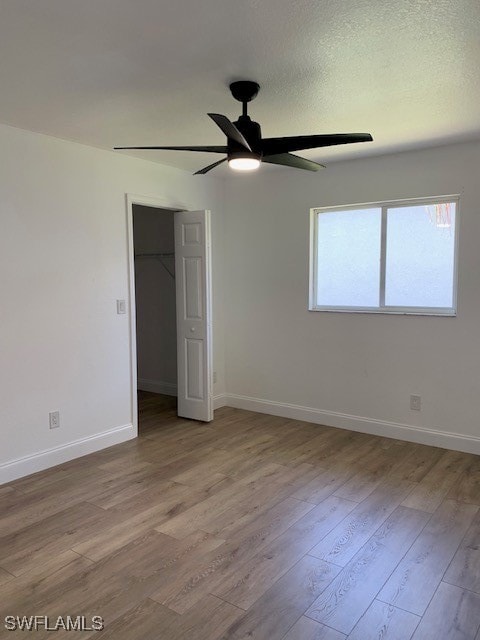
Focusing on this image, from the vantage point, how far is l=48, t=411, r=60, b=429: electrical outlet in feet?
11.8

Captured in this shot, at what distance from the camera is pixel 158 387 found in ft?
19.7

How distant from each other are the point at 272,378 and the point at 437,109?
2968 mm

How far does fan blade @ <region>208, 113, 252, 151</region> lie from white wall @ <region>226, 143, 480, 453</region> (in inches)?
88.8

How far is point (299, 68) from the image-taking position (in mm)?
2369

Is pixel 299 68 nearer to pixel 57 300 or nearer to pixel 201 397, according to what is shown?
pixel 57 300

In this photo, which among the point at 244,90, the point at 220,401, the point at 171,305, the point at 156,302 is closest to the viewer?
the point at 244,90

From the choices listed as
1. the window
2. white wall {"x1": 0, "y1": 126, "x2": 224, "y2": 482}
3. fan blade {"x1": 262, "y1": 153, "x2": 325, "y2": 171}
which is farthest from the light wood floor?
fan blade {"x1": 262, "y1": 153, "x2": 325, "y2": 171}

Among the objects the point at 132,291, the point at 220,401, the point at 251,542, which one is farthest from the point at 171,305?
the point at 251,542

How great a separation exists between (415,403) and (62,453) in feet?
9.84

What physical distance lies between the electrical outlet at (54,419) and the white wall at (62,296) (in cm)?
4

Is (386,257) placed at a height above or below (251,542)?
above

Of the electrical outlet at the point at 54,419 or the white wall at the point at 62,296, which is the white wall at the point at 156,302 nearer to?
the white wall at the point at 62,296

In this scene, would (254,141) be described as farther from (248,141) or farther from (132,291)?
(132,291)

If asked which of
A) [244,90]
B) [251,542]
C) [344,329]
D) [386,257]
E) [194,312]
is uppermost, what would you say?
[244,90]
